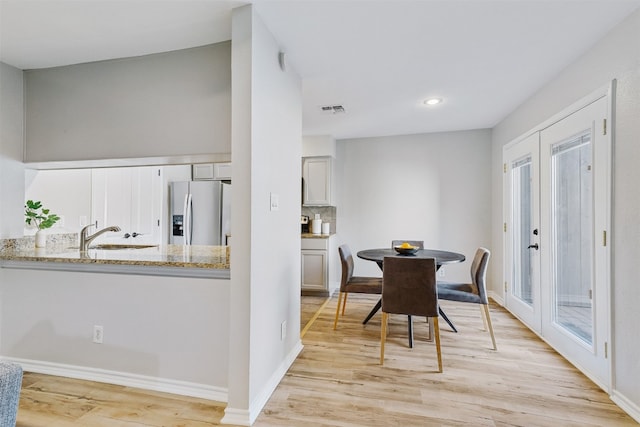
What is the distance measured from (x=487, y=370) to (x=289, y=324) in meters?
1.52

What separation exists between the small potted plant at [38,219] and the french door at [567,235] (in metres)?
4.13

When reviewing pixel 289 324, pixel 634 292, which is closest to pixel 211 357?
pixel 289 324

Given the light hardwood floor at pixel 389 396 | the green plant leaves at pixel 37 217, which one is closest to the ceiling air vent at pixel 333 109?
the light hardwood floor at pixel 389 396

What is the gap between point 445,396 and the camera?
196 centimetres

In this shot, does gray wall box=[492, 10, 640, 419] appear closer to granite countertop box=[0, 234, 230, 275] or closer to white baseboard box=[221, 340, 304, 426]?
white baseboard box=[221, 340, 304, 426]

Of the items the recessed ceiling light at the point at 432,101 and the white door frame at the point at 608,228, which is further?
the recessed ceiling light at the point at 432,101

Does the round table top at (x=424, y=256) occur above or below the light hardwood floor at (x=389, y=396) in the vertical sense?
above

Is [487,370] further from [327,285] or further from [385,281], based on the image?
[327,285]

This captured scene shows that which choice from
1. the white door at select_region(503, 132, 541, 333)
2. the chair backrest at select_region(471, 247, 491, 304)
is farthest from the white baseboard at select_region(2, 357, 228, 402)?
the white door at select_region(503, 132, 541, 333)

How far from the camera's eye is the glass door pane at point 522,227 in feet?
10.5

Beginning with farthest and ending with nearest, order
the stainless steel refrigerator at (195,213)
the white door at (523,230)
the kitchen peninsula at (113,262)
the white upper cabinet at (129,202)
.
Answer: the stainless steel refrigerator at (195,213), the white upper cabinet at (129,202), the white door at (523,230), the kitchen peninsula at (113,262)

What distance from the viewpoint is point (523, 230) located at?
334 cm

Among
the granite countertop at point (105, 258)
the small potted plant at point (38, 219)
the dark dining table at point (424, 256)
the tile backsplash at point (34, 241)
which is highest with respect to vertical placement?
the small potted plant at point (38, 219)

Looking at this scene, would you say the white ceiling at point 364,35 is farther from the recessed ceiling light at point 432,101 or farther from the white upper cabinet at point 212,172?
the white upper cabinet at point 212,172
